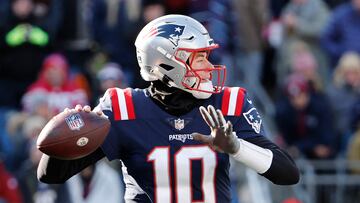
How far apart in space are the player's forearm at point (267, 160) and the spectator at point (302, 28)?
5.63 metres

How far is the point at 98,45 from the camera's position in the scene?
33.6 ft

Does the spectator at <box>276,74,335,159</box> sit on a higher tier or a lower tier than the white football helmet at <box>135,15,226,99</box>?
lower

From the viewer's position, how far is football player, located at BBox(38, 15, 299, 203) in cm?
470

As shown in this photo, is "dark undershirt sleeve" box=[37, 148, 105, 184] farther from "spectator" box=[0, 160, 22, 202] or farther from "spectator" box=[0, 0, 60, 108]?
"spectator" box=[0, 0, 60, 108]

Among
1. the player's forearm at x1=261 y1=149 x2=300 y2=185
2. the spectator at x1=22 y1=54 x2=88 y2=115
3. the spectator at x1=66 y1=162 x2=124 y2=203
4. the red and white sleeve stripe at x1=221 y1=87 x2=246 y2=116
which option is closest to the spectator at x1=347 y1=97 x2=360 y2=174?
the spectator at x1=66 y1=162 x2=124 y2=203

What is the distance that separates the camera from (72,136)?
4539 mm

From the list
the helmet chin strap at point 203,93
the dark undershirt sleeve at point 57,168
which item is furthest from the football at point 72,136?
the helmet chin strap at point 203,93

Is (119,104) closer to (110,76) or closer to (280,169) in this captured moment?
(280,169)

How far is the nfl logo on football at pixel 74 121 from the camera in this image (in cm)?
457

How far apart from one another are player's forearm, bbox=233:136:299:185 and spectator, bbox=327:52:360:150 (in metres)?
4.92

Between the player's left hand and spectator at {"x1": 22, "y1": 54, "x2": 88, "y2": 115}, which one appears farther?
spectator at {"x1": 22, "y1": 54, "x2": 88, "y2": 115}

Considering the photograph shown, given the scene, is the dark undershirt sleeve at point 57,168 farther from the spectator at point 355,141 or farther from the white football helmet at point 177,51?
the spectator at point 355,141

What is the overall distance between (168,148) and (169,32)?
21.3 inches

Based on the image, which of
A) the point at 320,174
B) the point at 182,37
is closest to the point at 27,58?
the point at 320,174
